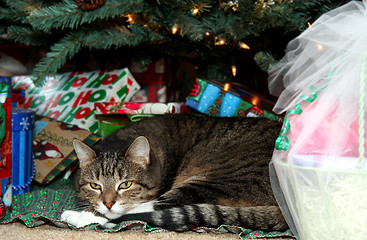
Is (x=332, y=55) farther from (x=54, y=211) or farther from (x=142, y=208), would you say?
(x=54, y=211)

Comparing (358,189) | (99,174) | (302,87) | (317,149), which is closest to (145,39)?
(99,174)

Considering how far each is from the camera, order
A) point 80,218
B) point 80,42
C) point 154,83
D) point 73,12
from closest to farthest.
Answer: point 80,218
point 73,12
point 80,42
point 154,83

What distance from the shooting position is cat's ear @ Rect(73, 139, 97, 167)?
45.2 inches

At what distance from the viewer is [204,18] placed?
1380 millimetres

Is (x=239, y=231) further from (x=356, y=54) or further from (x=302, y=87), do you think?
(x=356, y=54)

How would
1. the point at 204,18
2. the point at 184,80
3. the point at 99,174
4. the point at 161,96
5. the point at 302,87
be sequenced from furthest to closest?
the point at 184,80 < the point at 161,96 < the point at 204,18 < the point at 99,174 < the point at 302,87

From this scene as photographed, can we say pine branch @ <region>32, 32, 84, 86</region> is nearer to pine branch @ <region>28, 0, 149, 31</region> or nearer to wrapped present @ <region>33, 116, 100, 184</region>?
pine branch @ <region>28, 0, 149, 31</region>

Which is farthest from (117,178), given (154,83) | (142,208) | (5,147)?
(154,83)

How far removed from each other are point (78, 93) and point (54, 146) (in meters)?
0.30

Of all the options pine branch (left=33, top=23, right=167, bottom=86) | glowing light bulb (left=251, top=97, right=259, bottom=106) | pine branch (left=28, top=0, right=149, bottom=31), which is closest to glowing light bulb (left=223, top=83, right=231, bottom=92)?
glowing light bulb (left=251, top=97, right=259, bottom=106)

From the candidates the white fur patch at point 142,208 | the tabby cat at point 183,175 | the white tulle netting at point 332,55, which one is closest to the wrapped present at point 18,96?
the tabby cat at point 183,175

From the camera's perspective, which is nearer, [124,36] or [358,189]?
[358,189]

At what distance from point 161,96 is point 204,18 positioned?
0.52 m

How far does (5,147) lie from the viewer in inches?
40.4
